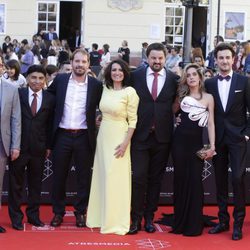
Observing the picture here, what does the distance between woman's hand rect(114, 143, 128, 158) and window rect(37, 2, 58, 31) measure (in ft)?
63.3

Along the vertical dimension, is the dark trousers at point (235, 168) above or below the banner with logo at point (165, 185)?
above

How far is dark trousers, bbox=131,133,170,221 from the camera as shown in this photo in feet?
24.0

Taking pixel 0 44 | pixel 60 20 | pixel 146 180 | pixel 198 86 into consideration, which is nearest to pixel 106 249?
pixel 146 180

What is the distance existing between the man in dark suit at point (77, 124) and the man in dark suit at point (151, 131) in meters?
0.50

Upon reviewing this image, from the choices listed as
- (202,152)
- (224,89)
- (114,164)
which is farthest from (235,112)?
(114,164)

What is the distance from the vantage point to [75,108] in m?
7.37

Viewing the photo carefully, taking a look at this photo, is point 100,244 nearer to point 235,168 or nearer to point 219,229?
point 219,229

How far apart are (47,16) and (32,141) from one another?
1928cm

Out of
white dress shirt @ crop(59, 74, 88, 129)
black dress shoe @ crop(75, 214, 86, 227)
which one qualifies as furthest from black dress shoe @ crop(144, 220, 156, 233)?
white dress shirt @ crop(59, 74, 88, 129)

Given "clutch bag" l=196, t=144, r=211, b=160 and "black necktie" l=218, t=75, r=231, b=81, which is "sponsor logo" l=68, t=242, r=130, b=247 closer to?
"clutch bag" l=196, t=144, r=211, b=160

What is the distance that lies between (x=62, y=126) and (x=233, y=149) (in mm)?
1894

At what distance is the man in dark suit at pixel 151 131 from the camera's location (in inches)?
287

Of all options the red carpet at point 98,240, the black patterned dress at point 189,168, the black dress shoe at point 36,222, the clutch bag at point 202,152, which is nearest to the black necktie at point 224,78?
the black patterned dress at point 189,168

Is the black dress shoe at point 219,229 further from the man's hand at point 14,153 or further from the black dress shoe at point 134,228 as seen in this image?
the man's hand at point 14,153
